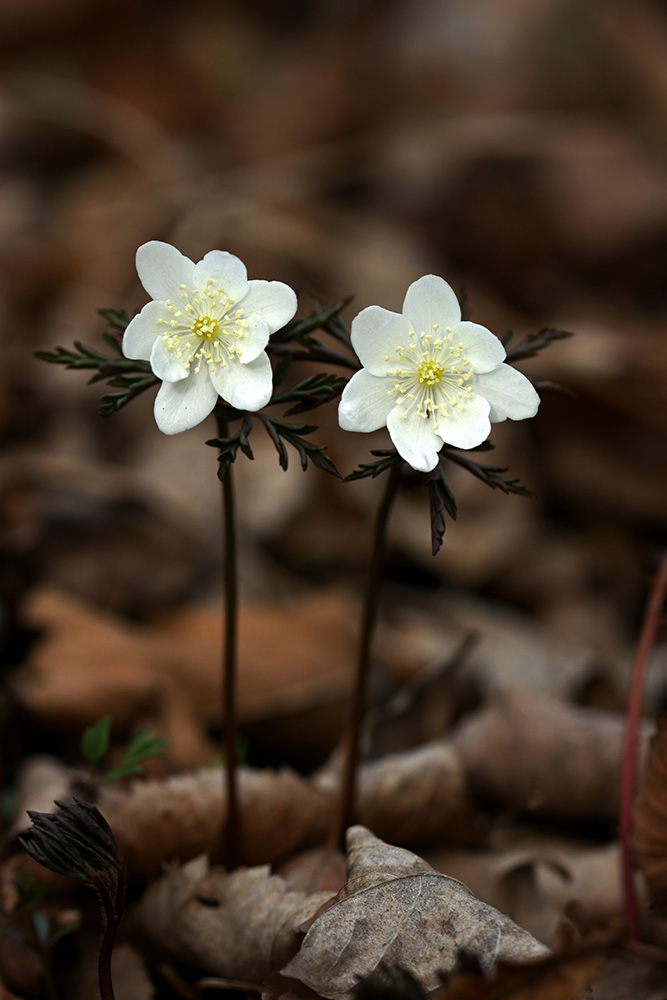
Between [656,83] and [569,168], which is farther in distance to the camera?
[656,83]

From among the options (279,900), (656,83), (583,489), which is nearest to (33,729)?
(279,900)

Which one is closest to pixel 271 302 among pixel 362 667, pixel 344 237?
pixel 362 667

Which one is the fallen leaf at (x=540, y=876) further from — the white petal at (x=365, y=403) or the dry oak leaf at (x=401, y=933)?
the white petal at (x=365, y=403)

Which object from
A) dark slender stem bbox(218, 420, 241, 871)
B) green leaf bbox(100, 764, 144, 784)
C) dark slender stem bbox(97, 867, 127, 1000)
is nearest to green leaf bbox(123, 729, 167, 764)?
green leaf bbox(100, 764, 144, 784)

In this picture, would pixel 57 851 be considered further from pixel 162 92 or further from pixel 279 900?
pixel 162 92

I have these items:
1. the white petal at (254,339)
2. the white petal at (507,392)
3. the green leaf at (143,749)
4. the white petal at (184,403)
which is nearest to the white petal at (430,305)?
the white petal at (507,392)
